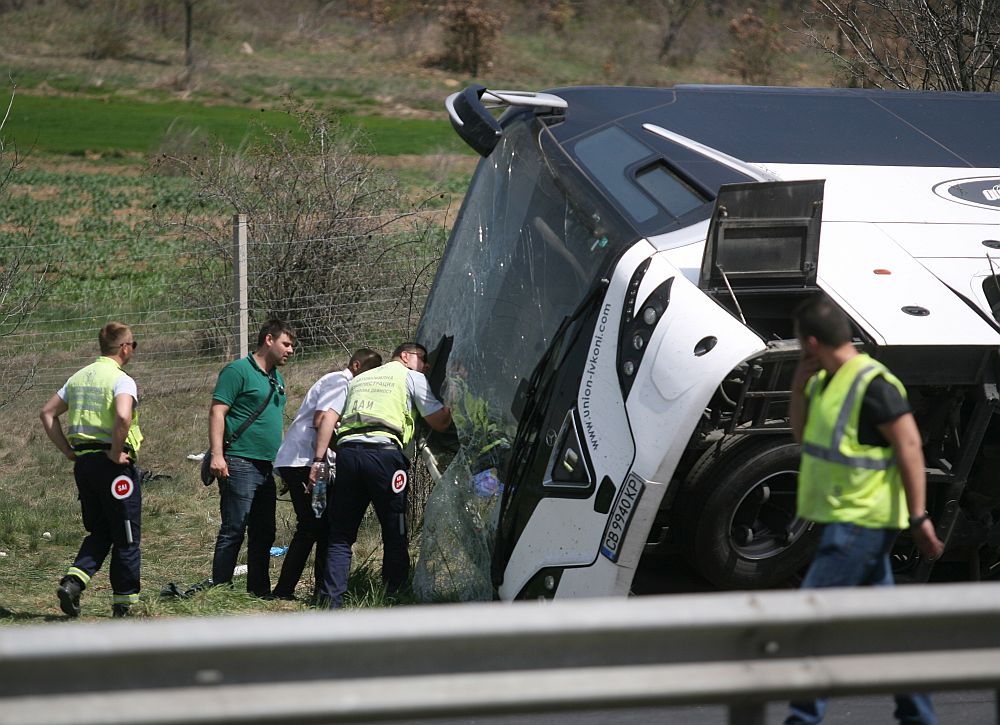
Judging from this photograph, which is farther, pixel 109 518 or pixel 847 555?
pixel 109 518

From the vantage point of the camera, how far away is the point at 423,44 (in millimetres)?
52875

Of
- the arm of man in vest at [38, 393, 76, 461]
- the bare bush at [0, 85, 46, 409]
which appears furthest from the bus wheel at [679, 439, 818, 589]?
the bare bush at [0, 85, 46, 409]

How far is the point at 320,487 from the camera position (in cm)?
685

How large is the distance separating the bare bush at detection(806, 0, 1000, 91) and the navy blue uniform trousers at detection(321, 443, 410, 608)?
7.36 metres

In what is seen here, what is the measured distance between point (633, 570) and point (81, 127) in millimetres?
36233

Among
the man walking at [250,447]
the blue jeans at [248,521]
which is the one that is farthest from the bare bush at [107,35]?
the blue jeans at [248,521]

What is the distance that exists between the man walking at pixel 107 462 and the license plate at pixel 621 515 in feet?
9.00

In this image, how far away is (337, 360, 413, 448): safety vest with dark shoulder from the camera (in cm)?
661

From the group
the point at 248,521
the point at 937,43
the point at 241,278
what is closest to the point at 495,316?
the point at 248,521

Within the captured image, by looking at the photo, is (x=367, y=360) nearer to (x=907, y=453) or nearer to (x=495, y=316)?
(x=495, y=316)

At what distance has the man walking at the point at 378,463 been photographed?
6.59 m

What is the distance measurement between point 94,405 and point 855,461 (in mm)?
4111

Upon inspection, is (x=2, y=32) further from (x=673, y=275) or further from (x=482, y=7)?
(x=673, y=275)

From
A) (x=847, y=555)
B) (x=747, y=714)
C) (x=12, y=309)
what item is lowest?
(x=12, y=309)
